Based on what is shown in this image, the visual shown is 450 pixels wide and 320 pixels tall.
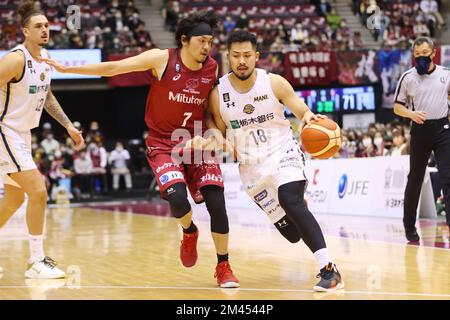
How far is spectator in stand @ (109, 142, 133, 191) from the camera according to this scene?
23.9 meters

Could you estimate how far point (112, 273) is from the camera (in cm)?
746

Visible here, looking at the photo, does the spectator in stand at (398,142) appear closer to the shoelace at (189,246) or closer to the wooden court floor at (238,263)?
the wooden court floor at (238,263)

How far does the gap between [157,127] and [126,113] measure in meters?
20.0

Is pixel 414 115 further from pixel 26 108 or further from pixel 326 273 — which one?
pixel 26 108

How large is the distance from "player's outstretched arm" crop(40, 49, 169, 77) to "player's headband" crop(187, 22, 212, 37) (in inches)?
10.7

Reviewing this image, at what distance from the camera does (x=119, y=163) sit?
24.0m

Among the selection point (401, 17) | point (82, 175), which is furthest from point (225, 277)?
point (401, 17)

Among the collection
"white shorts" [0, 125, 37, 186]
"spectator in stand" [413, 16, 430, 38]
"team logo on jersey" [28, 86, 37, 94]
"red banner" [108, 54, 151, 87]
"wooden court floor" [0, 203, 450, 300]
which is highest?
"spectator in stand" [413, 16, 430, 38]

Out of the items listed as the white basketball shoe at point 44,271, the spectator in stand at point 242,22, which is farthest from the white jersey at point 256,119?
the spectator in stand at point 242,22

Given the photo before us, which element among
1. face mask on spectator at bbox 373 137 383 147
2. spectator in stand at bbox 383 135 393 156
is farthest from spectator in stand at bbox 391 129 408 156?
face mask on spectator at bbox 373 137 383 147

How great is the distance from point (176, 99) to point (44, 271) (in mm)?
2013

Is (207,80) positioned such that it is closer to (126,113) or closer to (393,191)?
(393,191)

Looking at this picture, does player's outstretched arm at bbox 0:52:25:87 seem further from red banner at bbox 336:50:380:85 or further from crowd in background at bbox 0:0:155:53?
red banner at bbox 336:50:380:85
